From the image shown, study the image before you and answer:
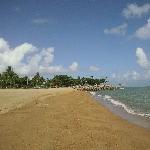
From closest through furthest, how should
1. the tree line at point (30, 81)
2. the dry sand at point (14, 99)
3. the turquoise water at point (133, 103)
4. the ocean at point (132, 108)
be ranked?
the ocean at point (132, 108) → the dry sand at point (14, 99) → the turquoise water at point (133, 103) → the tree line at point (30, 81)

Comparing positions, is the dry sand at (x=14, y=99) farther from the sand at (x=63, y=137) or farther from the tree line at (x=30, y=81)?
the tree line at (x=30, y=81)

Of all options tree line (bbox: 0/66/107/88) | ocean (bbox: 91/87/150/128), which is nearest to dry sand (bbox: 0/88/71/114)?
ocean (bbox: 91/87/150/128)

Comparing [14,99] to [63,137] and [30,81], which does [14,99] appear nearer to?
[63,137]

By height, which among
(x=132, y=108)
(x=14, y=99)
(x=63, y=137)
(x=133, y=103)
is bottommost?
(x=63, y=137)

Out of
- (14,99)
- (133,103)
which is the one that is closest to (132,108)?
(133,103)

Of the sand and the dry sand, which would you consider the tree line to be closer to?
the dry sand

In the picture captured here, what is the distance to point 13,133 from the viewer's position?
14.9m

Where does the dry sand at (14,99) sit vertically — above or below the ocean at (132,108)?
above

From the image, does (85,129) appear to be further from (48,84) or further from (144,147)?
(48,84)

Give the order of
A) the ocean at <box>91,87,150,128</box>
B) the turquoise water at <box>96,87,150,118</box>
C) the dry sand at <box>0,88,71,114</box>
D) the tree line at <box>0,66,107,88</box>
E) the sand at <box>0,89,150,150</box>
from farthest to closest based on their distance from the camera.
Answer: the tree line at <box>0,66,107,88</box> < the turquoise water at <box>96,87,150,118</box> < the dry sand at <box>0,88,71,114</box> < the ocean at <box>91,87,150,128</box> < the sand at <box>0,89,150,150</box>

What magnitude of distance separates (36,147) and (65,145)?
1195 millimetres

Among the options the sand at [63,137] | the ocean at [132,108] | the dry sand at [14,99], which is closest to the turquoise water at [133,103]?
the ocean at [132,108]

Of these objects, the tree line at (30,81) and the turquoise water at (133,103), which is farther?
the tree line at (30,81)

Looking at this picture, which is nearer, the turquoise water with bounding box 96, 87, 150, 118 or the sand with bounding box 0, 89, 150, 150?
the sand with bounding box 0, 89, 150, 150
